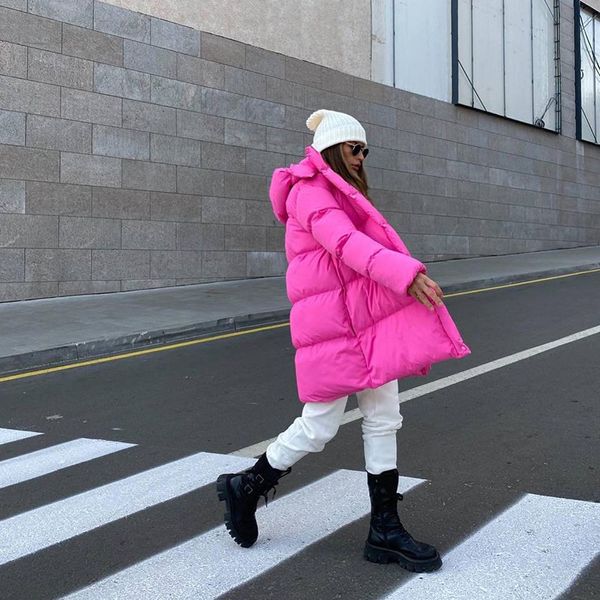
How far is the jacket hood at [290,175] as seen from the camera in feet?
10.2

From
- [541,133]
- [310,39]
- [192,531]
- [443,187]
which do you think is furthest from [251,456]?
[541,133]

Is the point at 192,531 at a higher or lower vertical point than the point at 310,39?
lower

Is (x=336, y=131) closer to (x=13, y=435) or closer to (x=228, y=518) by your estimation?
(x=228, y=518)

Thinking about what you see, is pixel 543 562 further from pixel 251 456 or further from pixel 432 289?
pixel 251 456

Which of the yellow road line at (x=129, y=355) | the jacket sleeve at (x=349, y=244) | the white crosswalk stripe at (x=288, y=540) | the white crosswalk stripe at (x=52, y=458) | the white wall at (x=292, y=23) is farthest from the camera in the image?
the white wall at (x=292, y=23)

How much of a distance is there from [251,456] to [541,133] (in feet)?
71.0

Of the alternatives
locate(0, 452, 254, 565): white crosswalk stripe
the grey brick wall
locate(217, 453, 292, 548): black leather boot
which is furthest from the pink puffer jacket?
the grey brick wall

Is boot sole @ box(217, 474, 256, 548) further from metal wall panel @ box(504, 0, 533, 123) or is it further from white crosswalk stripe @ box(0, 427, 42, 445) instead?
metal wall panel @ box(504, 0, 533, 123)

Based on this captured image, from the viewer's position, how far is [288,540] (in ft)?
11.0

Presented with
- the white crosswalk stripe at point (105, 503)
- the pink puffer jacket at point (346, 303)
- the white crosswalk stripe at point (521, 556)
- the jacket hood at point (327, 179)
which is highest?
the jacket hood at point (327, 179)

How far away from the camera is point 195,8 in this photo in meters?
14.5

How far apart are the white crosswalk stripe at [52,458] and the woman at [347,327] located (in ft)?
5.88

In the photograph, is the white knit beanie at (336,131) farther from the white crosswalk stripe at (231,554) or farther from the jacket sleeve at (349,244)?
the white crosswalk stripe at (231,554)

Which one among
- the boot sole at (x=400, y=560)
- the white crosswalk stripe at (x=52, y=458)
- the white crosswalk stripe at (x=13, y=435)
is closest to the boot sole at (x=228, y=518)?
the boot sole at (x=400, y=560)
